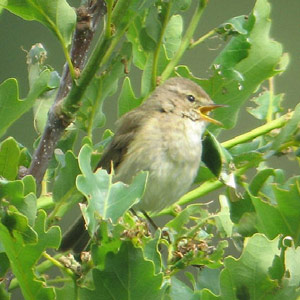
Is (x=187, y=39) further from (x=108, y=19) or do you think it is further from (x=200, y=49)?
(x=200, y=49)

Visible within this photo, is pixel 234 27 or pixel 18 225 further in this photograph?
pixel 234 27

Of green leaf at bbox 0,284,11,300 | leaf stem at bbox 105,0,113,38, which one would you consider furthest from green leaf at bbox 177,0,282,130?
green leaf at bbox 0,284,11,300

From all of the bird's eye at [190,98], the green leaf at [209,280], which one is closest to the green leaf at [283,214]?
the green leaf at [209,280]

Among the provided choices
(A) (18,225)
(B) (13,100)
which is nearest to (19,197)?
(A) (18,225)

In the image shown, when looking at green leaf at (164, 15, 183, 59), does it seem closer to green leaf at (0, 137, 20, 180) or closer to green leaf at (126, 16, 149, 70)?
green leaf at (126, 16, 149, 70)

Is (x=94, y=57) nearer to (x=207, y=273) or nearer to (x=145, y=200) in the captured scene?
(x=207, y=273)

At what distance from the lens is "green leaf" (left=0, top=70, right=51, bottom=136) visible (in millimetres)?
2213

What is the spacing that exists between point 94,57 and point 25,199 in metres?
0.41

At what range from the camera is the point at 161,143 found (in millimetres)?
3416

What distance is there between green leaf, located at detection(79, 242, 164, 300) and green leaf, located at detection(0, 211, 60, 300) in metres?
0.11

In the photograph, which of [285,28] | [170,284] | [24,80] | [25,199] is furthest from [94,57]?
[285,28]

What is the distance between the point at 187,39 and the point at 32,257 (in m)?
0.84

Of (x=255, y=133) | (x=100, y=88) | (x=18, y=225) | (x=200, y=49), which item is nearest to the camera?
(x=18, y=225)

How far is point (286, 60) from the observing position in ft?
9.36
